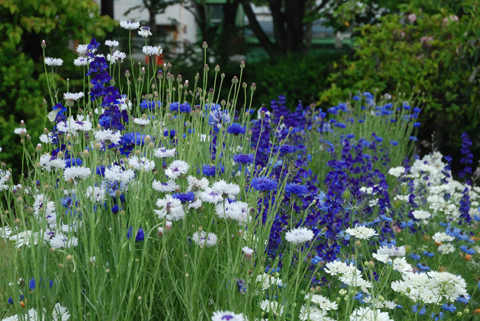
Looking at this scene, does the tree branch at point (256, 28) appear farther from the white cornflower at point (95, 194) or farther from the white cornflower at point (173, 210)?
the white cornflower at point (173, 210)

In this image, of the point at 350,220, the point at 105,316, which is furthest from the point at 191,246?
the point at 350,220

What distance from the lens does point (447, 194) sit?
4570mm

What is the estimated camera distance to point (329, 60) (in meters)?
10.4

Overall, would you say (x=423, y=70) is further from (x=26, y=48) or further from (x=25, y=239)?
(x=25, y=239)

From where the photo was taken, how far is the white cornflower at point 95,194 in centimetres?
210

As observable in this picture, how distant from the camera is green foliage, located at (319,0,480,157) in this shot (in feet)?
22.5

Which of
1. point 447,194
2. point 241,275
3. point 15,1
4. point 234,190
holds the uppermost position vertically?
point 15,1

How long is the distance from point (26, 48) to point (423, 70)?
5.47 m

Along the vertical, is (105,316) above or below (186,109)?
below

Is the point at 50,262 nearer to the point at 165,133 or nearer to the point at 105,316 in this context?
the point at 105,316

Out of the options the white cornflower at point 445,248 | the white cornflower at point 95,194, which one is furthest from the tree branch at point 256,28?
the white cornflower at point 95,194

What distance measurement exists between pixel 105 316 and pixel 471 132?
22.1 feet

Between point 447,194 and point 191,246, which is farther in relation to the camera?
point 447,194

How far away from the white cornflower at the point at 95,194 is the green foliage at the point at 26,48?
3.26m
